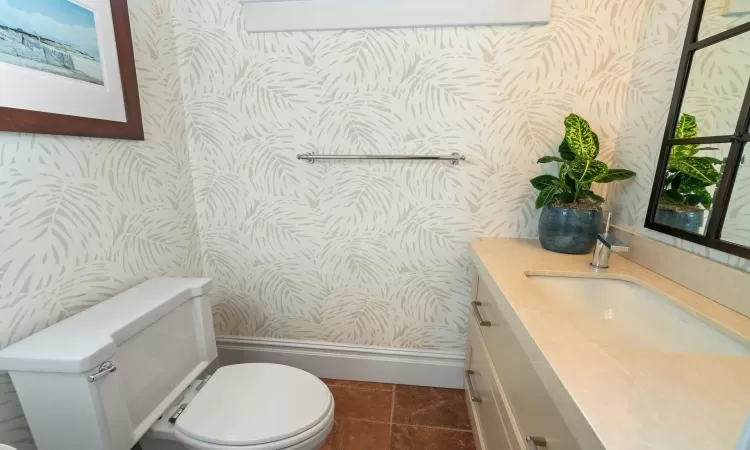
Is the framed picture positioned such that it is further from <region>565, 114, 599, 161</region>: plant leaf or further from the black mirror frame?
the black mirror frame

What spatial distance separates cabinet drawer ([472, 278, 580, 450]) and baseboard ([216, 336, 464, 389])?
53 centimetres

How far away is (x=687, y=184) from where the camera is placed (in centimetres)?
92

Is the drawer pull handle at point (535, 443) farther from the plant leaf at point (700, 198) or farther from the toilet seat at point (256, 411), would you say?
the plant leaf at point (700, 198)

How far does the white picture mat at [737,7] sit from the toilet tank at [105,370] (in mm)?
1783

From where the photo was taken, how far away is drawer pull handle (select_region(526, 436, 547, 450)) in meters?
0.62

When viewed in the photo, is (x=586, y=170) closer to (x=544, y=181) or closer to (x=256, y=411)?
(x=544, y=181)

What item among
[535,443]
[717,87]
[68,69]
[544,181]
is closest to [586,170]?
[544,181]

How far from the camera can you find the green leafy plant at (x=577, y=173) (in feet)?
3.51

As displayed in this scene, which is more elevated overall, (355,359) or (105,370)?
Result: (105,370)

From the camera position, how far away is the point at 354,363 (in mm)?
1579

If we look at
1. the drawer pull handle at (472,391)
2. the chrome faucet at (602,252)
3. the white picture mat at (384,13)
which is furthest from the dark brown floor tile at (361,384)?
the white picture mat at (384,13)

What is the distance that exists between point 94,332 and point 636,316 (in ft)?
4.94

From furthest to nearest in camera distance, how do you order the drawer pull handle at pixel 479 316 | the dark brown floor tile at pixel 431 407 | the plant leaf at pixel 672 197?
the dark brown floor tile at pixel 431 407 → the drawer pull handle at pixel 479 316 → the plant leaf at pixel 672 197

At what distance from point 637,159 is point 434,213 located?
30.1 inches
